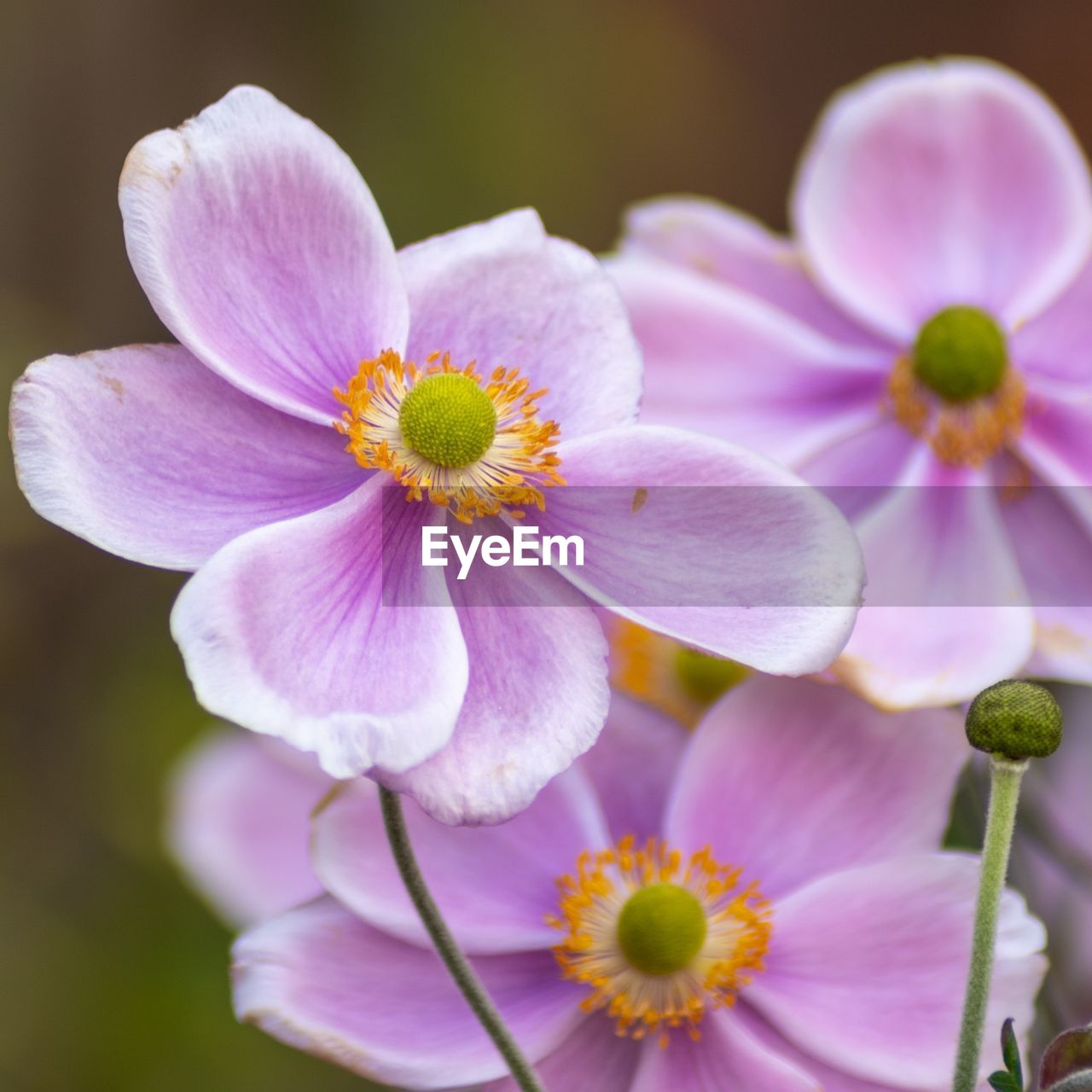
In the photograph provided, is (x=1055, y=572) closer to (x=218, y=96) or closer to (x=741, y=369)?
(x=741, y=369)

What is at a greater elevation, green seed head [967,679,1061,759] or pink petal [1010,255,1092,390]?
pink petal [1010,255,1092,390]

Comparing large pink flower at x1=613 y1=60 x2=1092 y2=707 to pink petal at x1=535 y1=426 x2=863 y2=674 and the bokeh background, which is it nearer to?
pink petal at x1=535 y1=426 x2=863 y2=674

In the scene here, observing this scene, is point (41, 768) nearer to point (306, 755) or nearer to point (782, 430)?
point (306, 755)

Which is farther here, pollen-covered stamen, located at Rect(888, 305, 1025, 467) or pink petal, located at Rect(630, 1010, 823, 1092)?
pollen-covered stamen, located at Rect(888, 305, 1025, 467)

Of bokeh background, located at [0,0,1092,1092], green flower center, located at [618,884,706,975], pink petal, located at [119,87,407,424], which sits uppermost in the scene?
bokeh background, located at [0,0,1092,1092]

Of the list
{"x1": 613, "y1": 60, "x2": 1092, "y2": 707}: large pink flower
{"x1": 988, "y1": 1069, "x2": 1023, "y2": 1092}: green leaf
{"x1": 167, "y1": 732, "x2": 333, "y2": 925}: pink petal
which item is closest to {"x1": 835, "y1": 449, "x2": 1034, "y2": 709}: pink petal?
{"x1": 613, "y1": 60, "x2": 1092, "y2": 707}: large pink flower

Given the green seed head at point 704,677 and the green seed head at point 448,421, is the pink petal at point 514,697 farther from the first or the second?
the green seed head at point 704,677

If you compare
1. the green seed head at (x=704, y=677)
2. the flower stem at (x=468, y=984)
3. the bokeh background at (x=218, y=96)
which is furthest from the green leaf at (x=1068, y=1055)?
the bokeh background at (x=218, y=96)

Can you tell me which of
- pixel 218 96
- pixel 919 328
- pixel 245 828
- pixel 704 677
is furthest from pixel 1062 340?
pixel 218 96
